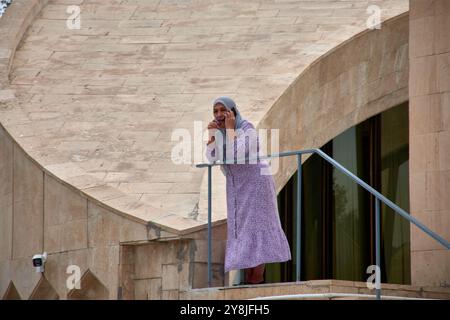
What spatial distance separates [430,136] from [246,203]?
1.78 meters

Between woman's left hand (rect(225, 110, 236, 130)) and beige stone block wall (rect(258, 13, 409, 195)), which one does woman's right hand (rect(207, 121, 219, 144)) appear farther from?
beige stone block wall (rect(258, 13, 409, 195))

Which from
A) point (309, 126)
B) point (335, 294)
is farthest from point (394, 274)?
point (335, 294)

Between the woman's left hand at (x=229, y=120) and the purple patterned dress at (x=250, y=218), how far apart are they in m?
0.10

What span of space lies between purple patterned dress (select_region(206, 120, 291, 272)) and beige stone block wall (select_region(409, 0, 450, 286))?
1.25m

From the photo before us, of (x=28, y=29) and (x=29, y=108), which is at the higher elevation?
(x=28, y=29)

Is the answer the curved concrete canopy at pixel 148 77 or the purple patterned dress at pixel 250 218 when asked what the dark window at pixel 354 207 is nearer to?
the curved concrete canopy at pixel 148 77

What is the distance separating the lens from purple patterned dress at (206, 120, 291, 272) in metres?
11.7

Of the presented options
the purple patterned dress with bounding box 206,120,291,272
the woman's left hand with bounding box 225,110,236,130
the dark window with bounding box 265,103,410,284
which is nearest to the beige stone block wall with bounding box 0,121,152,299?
the purple patterned dress with bounding box 206,120,291,272

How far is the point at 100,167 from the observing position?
14867 mm

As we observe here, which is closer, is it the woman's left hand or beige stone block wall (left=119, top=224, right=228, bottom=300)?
the woman's left hand

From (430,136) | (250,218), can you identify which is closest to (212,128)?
(250,218)

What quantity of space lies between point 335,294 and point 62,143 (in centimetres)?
616

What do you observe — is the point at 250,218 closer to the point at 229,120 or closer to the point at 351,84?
the point at 229,120
